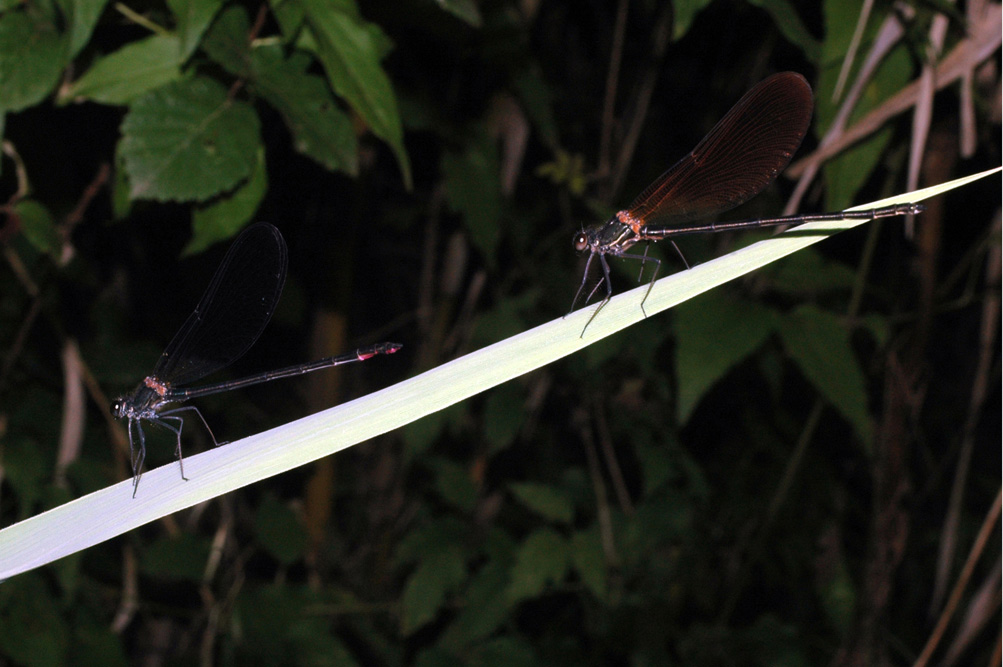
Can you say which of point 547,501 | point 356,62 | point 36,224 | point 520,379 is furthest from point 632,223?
point 520,379

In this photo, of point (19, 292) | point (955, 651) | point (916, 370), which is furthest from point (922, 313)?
point (19, 292)

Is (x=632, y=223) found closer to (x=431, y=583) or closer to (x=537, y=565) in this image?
(x=537, y=565)

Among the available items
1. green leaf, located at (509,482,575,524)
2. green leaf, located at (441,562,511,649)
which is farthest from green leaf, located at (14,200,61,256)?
green leaf, located at (441,562,511,649)

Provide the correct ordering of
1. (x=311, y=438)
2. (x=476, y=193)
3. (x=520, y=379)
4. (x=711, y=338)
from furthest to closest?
(x=520, y=379), (x=476, y=193), (x=711, y=338), (x=311, y=438)

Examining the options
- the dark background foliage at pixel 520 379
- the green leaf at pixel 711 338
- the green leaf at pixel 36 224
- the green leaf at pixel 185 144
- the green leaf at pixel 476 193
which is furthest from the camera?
the green leaf at pixel 476 193

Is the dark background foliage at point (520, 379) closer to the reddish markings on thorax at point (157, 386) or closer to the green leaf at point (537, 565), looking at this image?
the green leaf at point (537, 565)

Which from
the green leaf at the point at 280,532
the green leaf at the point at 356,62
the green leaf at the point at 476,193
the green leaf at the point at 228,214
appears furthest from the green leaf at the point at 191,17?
the green leaf at the point at 280,532
